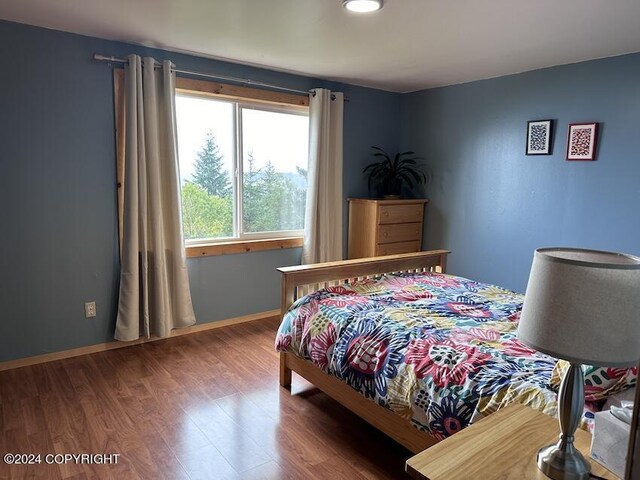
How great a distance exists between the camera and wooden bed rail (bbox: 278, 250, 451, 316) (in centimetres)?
267

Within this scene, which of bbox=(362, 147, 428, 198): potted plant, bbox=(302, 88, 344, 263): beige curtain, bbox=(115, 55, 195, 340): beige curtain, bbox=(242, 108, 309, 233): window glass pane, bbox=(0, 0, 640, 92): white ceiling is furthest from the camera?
bbox=(362, 147, 428, 198): potted plant

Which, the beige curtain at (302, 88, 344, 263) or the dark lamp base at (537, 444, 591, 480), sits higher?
the beige curtain at (302, 88, 344, 263)

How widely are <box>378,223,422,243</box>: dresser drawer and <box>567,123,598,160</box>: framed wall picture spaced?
1.58m

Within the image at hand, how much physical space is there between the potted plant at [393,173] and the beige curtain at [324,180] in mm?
524

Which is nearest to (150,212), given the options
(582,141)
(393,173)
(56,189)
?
(56,189)

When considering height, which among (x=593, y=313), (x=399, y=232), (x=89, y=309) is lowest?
(x=89, y=309)

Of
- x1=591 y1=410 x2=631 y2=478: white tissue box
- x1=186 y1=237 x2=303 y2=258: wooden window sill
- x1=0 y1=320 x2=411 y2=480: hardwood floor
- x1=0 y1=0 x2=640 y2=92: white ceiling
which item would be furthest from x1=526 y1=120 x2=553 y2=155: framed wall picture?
x1=591 y1=410 x2=631 y2=478: white tissue box

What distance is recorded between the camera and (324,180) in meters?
4.17

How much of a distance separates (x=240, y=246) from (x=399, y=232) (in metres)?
1.64

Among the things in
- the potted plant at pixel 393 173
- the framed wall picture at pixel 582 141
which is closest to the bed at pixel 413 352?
the framed wall picture at pixel 582 141

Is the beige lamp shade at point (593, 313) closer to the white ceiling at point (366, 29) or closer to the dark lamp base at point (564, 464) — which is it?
the dark lamp base at point (564, 464)

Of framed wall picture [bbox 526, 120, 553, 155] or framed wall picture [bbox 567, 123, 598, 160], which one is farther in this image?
framed wall picture [bbox 526, 120, 553, 155]

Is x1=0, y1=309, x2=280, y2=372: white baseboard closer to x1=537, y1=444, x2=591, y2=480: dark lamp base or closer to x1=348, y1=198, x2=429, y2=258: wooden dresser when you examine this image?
x1=348, y1=198, x2=429, y2=258: wooden dresser

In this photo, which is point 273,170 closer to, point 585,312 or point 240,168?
point 240,168
